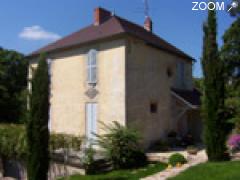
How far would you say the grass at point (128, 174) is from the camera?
11.8 meters

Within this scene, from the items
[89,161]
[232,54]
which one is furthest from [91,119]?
[232,54]

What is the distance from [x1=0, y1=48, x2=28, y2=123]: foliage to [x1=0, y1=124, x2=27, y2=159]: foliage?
10.8 meters

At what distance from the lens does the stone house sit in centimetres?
1588

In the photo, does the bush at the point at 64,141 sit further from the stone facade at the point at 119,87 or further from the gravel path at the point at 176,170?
the gravel path at the point at 176,170

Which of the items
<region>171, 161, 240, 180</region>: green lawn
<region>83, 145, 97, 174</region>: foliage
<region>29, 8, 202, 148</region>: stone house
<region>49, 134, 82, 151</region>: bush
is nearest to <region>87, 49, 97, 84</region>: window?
<region>29, 8, 202, 148</region>: stone house

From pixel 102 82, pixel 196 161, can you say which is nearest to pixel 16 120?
pixel 102 82

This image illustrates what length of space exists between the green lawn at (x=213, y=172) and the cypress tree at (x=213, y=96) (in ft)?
4.11

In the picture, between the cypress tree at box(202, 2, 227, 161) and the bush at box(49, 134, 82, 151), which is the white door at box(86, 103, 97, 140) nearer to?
the bush at box(49, 134, 82, 151)

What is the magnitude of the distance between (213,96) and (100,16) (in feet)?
32.6

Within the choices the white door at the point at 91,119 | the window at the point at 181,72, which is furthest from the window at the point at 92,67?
the window at the point at 181,72

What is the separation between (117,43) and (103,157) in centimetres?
591

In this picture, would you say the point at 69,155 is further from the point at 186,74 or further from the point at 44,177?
the point at 186,74

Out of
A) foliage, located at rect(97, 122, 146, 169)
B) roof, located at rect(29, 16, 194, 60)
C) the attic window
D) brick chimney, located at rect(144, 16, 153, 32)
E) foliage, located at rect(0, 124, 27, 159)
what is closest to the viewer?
foliage, located at rect(97, 122, 146, 169)

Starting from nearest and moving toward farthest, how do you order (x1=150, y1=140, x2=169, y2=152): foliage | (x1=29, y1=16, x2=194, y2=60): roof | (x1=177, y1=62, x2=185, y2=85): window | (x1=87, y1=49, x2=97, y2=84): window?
(x1=150, y1=140, x2=169, y2=152): foliage → (x1=29, y1=16, x2=194, y2=60): roof → (x1=87, y1=49, x2=97, y2=84): window → (x1=177, y1=62, x2=185, y2=85): window
